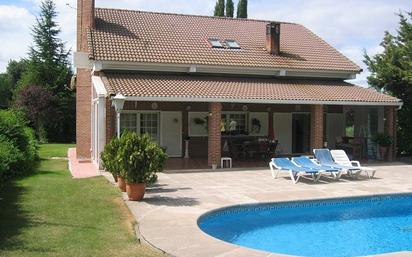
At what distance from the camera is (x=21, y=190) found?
1377 cm

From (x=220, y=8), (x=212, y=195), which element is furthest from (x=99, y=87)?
(x=220, y=8)

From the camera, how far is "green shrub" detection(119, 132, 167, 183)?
12211mm

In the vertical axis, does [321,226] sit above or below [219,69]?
below

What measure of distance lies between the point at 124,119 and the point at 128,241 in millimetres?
15498

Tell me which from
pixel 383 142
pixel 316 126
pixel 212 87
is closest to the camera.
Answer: pixel 212 87

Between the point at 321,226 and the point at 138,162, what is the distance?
15.8 ft

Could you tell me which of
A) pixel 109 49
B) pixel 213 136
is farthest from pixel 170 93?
pixel 109 49

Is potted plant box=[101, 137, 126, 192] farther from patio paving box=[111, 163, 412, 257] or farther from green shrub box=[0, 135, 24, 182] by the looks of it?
green shrub box=[0, 135, 24, 182]

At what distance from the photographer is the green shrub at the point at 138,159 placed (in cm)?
1221

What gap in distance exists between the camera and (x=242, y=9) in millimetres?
47375

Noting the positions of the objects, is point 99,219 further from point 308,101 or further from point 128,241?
point 308,101

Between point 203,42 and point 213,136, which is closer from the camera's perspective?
point 213,136

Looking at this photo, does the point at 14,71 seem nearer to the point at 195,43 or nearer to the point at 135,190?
the point at 195,43

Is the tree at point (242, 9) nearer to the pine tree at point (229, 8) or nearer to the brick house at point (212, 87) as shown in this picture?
the pine tree at point (229, 8)
